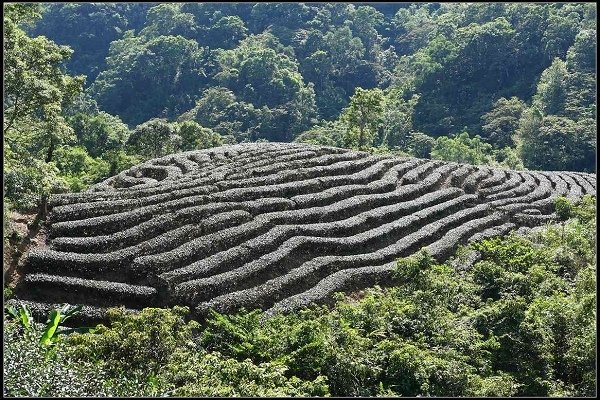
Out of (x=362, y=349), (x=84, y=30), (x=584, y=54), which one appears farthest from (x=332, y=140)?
(x=84, y=30)

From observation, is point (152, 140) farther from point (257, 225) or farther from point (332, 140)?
point (332, 140)

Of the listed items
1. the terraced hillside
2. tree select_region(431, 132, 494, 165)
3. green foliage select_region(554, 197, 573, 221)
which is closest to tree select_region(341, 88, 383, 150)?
tree select_region(431, 132, 494, 165)

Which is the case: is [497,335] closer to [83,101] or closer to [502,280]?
[502,280]

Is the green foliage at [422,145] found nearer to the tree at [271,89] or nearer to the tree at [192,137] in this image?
the tree at [271,89]

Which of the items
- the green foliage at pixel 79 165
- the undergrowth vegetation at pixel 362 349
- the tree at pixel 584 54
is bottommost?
the undergrowth vegetation at pixel 362 349

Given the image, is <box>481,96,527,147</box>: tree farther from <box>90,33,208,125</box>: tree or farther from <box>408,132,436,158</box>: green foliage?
<box>90,33,208,125</box>: tree

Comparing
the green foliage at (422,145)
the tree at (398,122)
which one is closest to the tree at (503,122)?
the green foliage at (422,145)

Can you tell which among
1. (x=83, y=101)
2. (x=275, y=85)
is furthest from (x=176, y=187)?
(x=275, y=85)
